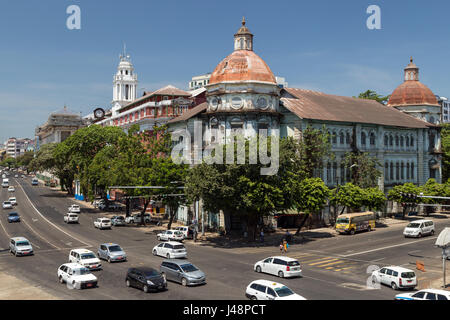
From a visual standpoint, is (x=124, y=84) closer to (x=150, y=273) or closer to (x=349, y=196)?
(x=349, y=196)

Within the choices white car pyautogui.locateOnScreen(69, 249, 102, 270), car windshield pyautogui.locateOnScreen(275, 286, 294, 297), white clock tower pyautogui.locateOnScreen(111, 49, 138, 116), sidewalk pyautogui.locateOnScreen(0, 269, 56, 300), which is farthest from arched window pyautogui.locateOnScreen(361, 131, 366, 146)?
white clock tower pyautogui.locateOnScreen(111, 49, 138, 116)

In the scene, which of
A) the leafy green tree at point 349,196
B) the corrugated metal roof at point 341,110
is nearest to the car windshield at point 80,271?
the corrugated metal roof at point 341,110

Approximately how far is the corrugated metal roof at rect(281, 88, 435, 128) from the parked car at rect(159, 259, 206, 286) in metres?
36.3

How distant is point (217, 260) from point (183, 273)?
1083 cm

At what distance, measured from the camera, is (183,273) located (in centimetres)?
3173

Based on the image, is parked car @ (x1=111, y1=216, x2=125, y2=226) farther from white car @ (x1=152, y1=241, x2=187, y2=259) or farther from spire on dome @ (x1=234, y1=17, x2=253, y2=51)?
spire on dome @ (x1=234, y1=17, x2=253, y2=51)

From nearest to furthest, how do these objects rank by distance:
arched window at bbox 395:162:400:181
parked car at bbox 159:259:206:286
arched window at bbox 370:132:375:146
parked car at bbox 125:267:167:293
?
parked car at bbox 125:267:167:293 → parked car at bbox 159:259:206:286 → arched window at bbox 370:132:375:146 → arched window at bbox 395:162:400:181

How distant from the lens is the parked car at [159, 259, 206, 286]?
31375 millimetres

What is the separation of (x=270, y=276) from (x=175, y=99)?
5970 cm

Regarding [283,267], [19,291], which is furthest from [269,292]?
[19,291]

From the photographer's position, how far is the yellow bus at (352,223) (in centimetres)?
5991
